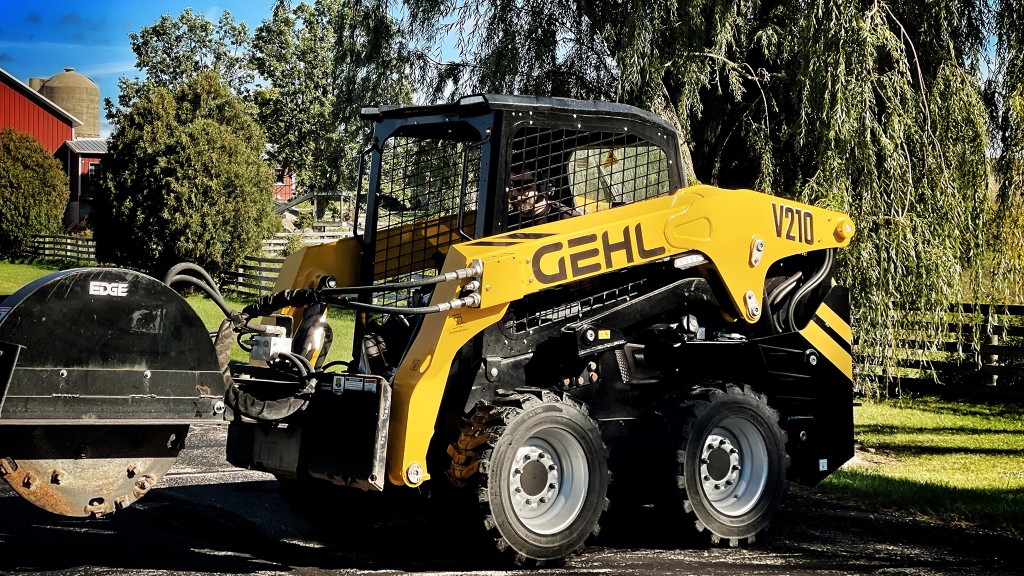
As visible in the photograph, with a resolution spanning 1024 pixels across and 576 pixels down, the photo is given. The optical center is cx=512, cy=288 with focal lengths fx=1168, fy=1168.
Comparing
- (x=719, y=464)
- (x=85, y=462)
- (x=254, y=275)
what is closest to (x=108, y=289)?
(x=85, y=462)

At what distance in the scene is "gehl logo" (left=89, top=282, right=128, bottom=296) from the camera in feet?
18.4

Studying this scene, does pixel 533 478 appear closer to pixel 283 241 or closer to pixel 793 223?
pixel 793 223

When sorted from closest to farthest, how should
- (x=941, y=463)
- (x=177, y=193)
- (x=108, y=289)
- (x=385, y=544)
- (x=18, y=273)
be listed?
(x=108, y=289) < (x=385, y=544) < (x=941, y=463) < (x=177, y=193) < (x=18, y=273)

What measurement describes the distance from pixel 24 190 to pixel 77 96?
39.2 metres

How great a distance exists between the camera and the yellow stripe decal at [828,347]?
7959 millimetres

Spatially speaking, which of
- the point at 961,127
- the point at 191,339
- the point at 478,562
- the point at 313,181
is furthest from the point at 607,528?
the point at 313,181

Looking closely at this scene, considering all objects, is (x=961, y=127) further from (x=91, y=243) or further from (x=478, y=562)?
(x=91, y=243)

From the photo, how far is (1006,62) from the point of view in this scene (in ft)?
39.7

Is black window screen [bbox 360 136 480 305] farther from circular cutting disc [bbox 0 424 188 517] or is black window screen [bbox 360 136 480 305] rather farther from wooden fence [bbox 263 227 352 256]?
wooden fence [bbox 263 227 352 256]

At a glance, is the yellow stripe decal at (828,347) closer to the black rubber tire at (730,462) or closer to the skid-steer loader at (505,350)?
the skid-steer loader at (505,350)

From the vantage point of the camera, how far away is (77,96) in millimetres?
80875

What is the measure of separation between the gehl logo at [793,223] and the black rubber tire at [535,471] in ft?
6.34

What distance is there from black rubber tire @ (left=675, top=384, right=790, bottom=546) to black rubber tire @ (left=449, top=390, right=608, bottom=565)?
0.66 m

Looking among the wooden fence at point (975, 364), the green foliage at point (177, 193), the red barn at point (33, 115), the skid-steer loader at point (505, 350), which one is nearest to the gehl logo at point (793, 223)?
the skid-steer loader at point (505, 350)
